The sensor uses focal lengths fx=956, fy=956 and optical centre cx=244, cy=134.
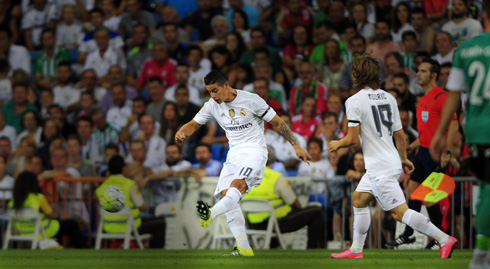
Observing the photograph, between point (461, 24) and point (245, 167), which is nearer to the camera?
point (245, 167)

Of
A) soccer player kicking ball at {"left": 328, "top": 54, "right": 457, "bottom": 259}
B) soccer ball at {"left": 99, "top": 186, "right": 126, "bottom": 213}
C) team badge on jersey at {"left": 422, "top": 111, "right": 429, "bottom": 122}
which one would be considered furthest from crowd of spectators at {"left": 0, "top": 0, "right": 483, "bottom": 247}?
soccer player kicking ball at {"left": 328, "top": 54, "right": 457, "bottom": 259}

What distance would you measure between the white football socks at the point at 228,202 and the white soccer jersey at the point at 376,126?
170cm

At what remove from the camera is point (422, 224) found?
416 inches

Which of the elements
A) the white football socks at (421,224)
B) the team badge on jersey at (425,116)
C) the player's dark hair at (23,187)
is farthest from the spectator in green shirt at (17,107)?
the white football socks at (421,224)

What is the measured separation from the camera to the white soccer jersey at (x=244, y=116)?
12086 millimetres

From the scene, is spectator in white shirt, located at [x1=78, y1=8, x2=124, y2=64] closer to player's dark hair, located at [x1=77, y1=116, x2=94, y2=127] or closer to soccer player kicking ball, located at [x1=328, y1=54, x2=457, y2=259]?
player's dark hair, located at [x1=77, y1=116, x2=94, y2=127]

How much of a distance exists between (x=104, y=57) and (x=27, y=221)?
18.4 ft

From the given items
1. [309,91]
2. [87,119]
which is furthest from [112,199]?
[309,91]

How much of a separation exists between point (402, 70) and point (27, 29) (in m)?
9.36

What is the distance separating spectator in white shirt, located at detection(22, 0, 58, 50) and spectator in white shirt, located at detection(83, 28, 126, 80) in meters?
1.84

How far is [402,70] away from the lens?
56.6ft

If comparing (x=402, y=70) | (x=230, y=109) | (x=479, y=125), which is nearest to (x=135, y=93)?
(x=402, y=70)

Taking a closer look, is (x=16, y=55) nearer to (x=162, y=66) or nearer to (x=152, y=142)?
(x=162, y=66)

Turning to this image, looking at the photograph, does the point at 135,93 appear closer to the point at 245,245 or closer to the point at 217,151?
the point at 217,151
